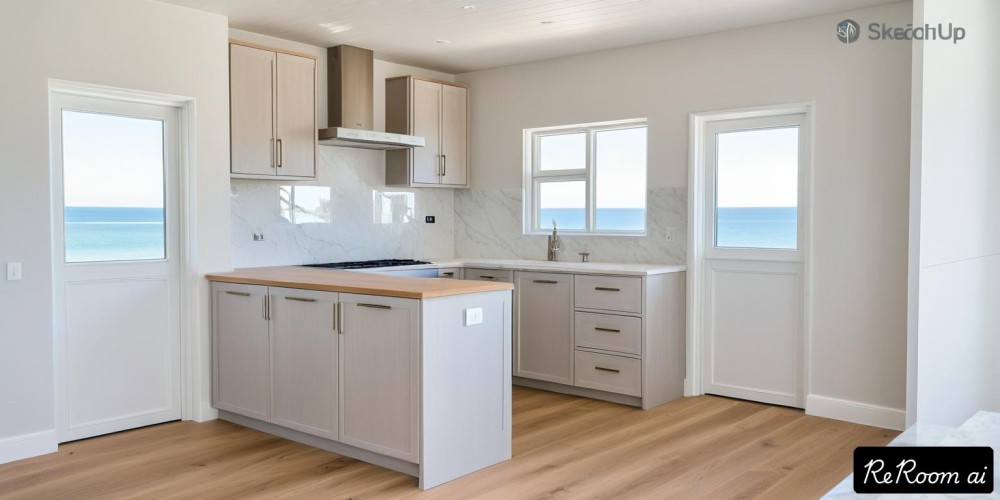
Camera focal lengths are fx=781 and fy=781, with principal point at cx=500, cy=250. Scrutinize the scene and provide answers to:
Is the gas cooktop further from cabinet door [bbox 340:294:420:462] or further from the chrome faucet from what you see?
cabinet door [bbox 340:294:420:462]

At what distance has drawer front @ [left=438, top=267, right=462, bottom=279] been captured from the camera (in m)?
5.78

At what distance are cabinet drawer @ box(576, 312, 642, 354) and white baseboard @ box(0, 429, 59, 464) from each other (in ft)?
10.2

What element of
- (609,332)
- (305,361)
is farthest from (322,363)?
(609,332)

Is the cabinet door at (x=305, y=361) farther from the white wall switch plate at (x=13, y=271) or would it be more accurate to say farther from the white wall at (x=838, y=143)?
the white wall at (x=838, y=143)

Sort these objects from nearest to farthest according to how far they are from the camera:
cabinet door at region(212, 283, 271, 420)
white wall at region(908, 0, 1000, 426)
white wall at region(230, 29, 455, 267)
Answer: white wall at region(908, 0, 1000, 426), cabinet door at region(212, 283, 271, 420), white wall at region(230, 29, 455, 267)

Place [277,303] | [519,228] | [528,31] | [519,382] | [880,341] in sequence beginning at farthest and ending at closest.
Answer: [519,228], [519,382], [528,31], [880,341], [277,303]

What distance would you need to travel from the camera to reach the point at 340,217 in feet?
18.9

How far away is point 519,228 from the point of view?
6.27 metres

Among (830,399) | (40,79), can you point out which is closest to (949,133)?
(830,399)

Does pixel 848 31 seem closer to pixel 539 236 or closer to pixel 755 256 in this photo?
pixel 755 256

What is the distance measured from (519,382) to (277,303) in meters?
2.17

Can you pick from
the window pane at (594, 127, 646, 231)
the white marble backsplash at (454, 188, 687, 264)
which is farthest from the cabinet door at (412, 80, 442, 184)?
the window pane at (594, 127, 646, 231)

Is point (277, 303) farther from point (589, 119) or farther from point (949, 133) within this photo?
point (949, 133)


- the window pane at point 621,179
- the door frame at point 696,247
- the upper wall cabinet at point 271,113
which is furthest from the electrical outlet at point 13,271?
the door frame at point 696,247
